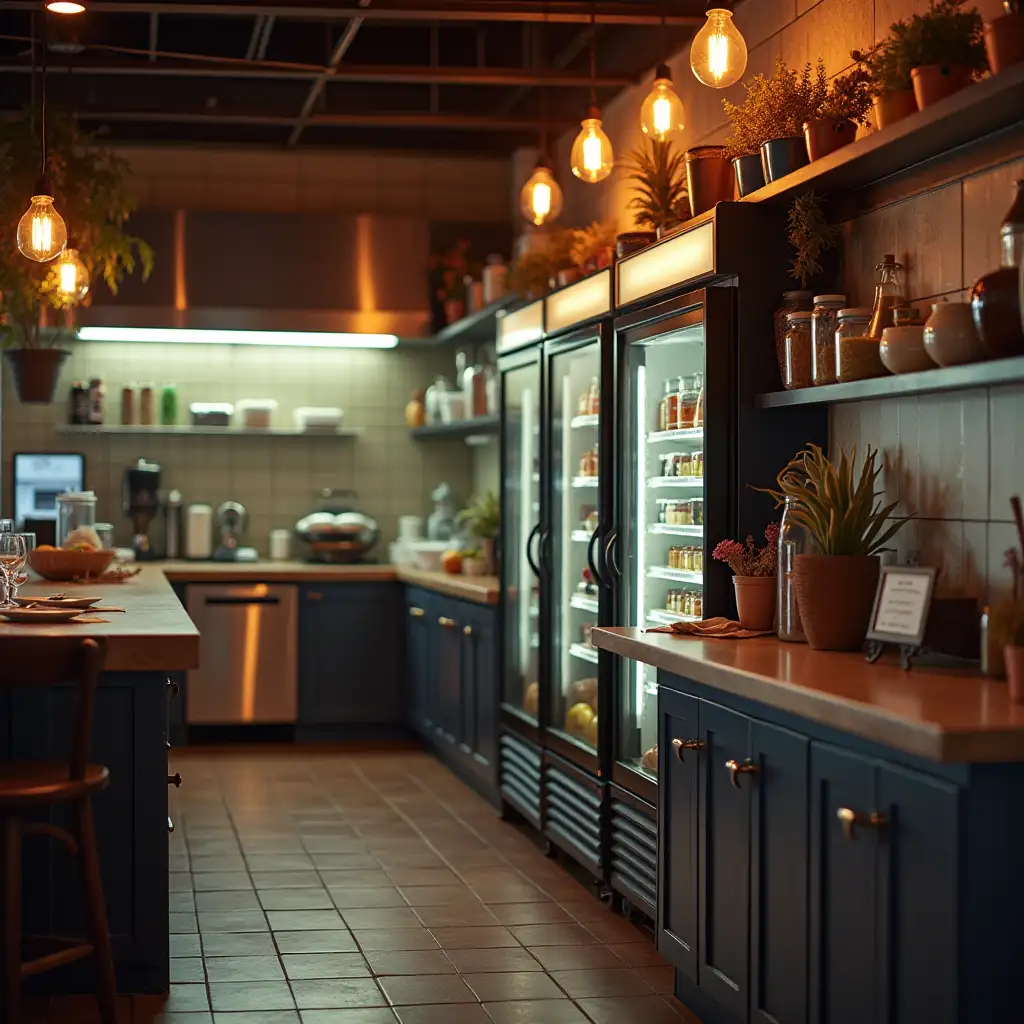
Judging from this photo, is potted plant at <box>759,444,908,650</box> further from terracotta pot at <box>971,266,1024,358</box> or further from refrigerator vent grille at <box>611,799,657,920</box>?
refrigerator vent grille at <box>611,799,657,920</box>

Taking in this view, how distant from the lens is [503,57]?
7.23m

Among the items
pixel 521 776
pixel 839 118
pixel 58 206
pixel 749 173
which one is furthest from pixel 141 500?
pixel 839 118

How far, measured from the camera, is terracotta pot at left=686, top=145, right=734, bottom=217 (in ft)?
14.4

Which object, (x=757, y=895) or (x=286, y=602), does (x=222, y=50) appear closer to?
(x=286, y=602)

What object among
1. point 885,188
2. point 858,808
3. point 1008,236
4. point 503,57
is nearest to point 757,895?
point 858,808

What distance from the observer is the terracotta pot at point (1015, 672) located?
8.91ft

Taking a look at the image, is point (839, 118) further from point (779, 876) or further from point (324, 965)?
point (324, 965)

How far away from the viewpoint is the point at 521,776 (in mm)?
5941

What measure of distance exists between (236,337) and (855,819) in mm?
6272

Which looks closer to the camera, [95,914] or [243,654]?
[95,914]

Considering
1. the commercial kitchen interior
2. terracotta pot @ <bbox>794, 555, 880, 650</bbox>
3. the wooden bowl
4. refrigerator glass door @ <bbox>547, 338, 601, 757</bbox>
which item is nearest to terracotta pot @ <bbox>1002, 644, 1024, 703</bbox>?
the commercial kitchen interior

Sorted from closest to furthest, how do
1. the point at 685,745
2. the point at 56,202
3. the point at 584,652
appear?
the point at 685,745, the point at 584,652, the point at 56,202

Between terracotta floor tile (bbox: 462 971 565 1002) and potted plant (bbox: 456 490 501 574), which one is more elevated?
potted plant (bbox: 456 490 501 574)

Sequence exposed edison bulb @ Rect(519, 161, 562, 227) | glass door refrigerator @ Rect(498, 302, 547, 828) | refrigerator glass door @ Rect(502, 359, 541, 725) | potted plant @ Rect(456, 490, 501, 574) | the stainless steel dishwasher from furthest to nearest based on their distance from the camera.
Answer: the stainless steel dishwasher → potted plant @ Rect(456, 490, 501, 574) → refrigerator glass door @ Rect(502, 359, 541, 725) → glass door refrigerator @ Rect(498, 302, 547, 828) → exposed edison bulb @ Rect(519, 161, 562, 227)
